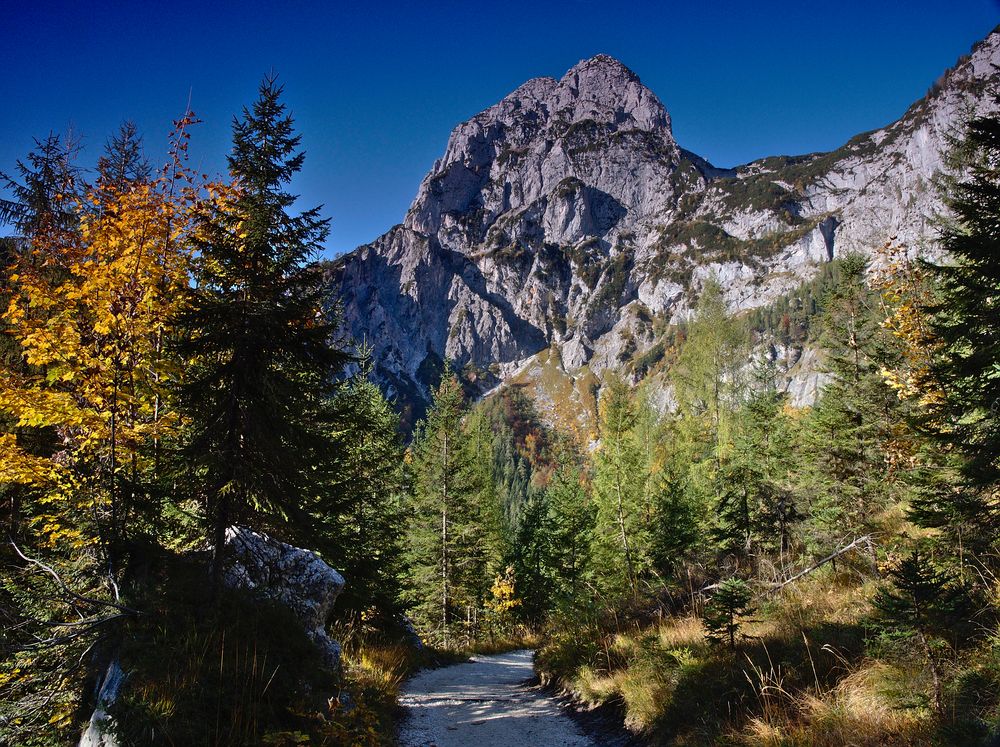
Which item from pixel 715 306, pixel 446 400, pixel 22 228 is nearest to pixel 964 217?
pixel 22 228

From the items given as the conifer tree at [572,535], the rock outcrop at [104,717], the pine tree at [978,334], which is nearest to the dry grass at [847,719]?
the pine tree at [978,334]

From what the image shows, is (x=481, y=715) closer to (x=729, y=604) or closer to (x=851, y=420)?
(x=729, y=604)

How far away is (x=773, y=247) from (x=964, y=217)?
705 ft

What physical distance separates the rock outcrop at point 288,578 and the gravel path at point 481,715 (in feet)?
6.65

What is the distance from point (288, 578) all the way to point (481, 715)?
14.3 ft

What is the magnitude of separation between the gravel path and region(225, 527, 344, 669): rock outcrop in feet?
6.65

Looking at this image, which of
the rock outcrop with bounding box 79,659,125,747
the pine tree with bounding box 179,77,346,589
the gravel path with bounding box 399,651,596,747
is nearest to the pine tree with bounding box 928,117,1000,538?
the gravel path with bounding box 399,651,596,747

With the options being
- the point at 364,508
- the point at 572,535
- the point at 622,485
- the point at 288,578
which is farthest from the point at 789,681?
the point at 572,535

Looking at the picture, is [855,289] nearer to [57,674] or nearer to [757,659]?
[757,659]

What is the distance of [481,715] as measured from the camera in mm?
8391

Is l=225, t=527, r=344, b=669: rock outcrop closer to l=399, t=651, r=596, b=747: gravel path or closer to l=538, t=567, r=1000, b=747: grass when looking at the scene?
l=399, t=651, r=596, b=747: gravel path

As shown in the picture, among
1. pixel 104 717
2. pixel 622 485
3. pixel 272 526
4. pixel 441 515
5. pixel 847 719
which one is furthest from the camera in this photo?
pixel 441 515

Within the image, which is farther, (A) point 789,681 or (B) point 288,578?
(B) point 288,578

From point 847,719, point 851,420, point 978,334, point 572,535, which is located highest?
point 978,334
